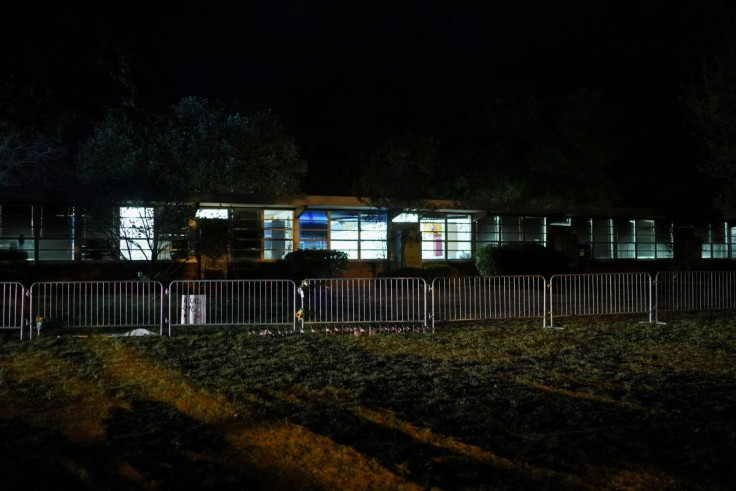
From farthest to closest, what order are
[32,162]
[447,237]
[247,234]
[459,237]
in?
[459,237], [447,237], [32,162], [247,234]

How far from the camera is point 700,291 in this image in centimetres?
1530

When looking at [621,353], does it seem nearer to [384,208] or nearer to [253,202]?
[384,208]

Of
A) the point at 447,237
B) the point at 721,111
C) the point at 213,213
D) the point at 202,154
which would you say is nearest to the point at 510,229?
the point at 447,237

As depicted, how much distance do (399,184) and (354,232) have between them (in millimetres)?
4035

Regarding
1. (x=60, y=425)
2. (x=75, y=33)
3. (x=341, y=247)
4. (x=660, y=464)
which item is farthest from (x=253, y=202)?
(x=660, y=464)

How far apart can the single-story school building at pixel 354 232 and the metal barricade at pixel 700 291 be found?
1029cm

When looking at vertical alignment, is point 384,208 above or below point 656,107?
below

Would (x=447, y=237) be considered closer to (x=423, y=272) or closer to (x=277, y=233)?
(x=423, y=272)

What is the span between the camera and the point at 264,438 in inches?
218

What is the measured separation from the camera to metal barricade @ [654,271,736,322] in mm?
14992

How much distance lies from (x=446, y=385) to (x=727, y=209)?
20040 mm

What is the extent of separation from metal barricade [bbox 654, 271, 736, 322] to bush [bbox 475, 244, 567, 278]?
27.2ft

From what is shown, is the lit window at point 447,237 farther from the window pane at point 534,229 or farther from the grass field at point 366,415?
the grass field at point 366,415

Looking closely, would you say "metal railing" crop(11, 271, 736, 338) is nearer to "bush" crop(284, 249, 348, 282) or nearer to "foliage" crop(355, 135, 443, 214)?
"bush" crop(284, 249, 348, 282)
